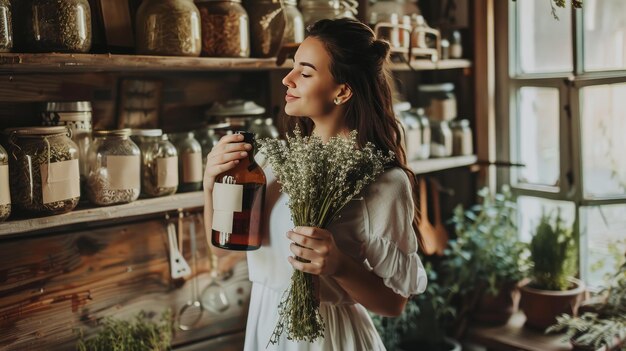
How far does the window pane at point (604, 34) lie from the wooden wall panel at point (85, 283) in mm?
1470

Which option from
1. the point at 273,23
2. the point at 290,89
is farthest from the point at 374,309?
the point at 273,23

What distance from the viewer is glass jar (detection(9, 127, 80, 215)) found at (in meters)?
1.59

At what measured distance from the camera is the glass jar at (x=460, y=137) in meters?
2.72

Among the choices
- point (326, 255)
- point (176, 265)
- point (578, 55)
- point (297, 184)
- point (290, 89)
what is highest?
point (578, 55)

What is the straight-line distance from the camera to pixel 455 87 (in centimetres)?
288

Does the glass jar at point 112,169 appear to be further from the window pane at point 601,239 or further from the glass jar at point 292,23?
the window pane at point 601,239

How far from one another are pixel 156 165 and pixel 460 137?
4.28 feet

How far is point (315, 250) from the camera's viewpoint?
1339mm

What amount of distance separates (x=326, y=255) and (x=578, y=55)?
1.59 meters

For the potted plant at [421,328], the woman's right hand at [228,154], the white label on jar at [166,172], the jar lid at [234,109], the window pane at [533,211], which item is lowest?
the potted plant at [421,328]

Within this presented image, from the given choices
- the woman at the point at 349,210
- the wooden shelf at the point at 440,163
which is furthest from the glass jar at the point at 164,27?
the wooden shelf at the point at 440,163

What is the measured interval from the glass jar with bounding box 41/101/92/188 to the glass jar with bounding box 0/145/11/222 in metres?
0.25

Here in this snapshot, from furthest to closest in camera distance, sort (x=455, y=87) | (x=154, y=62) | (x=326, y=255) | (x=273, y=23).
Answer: (x=455, y=87)
(x=273, y=23)
(x=154, y=62)
(x=326, y=255)

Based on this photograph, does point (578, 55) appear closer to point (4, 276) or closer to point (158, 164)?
point (158, 164)
